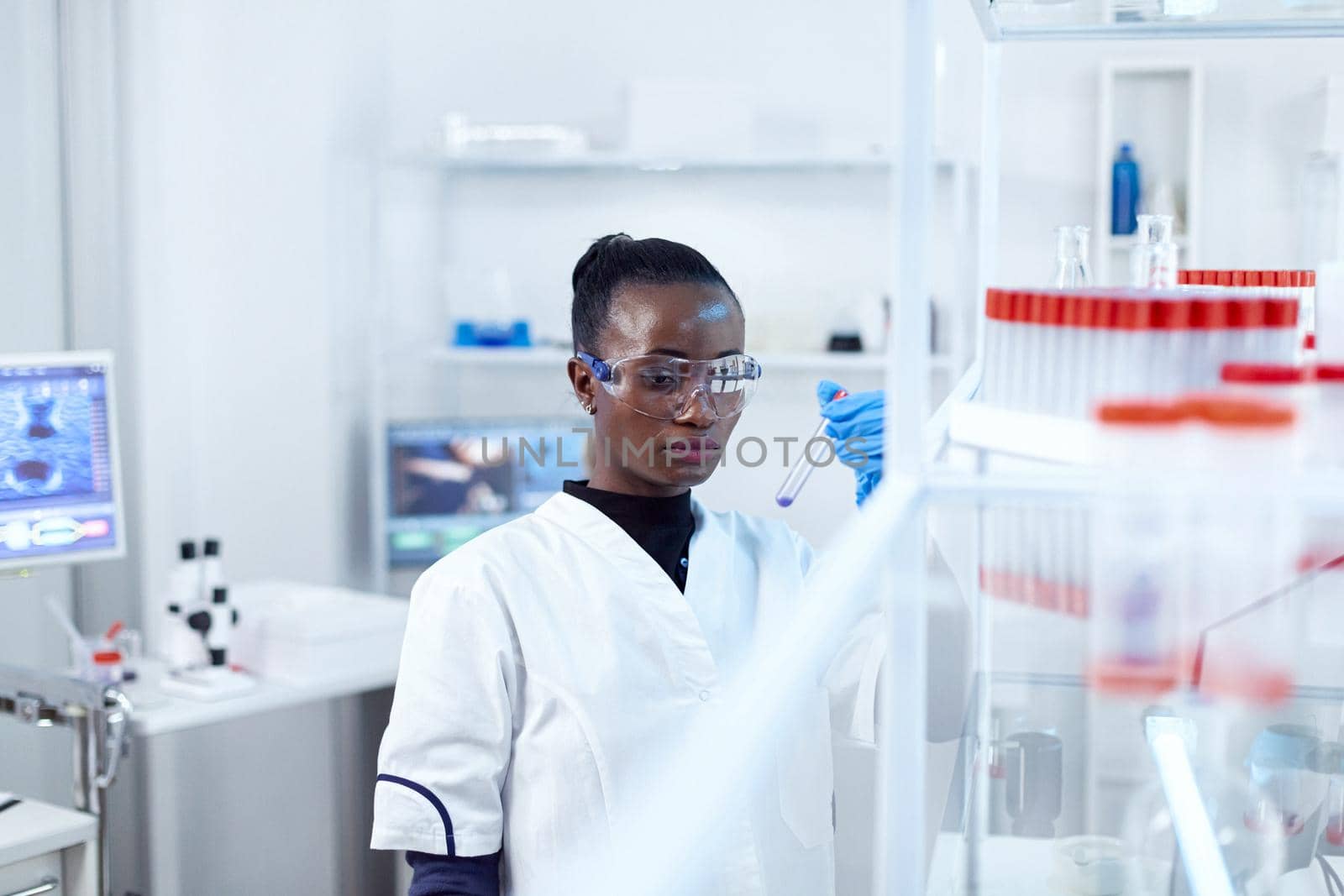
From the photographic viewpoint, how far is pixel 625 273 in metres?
1.33

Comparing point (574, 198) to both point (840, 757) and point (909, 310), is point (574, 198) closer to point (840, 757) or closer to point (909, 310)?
point (840, 757)

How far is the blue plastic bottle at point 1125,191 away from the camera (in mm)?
3318

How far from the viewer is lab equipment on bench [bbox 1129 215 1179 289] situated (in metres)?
0.90

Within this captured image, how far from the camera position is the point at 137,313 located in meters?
3.27

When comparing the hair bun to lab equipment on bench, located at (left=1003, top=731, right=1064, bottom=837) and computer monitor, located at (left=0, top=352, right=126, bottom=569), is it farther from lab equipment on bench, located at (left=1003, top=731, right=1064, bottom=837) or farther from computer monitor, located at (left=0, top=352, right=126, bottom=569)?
computer monitor, located at (left=0, top=352, right=126, bottom=569)

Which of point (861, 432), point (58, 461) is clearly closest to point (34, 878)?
point (58, 461)

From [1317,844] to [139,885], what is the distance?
10.1 ft

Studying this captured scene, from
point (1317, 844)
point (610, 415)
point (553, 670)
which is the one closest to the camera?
point (1317, 844)

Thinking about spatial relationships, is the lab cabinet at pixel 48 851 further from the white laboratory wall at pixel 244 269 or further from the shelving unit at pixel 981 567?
the shelving unit at pixel 981 567

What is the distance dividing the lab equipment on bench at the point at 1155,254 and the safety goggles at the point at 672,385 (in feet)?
1.42

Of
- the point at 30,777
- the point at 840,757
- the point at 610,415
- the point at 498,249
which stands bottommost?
the point at 30,777

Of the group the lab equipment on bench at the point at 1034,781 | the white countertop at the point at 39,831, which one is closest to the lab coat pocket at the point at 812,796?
the lab equipment on bench at the point at 1034,781

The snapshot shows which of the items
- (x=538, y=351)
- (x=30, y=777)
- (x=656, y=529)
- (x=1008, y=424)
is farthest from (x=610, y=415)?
(x=30, y=777)

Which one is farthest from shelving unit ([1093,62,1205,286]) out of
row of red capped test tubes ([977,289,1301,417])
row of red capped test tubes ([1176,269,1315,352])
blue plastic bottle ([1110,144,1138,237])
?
row of red capped test tubes ([977,289,1301,417])
